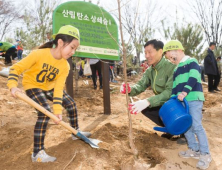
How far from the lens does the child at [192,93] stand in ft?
6.97

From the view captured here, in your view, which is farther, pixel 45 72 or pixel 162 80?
pixel 162 80

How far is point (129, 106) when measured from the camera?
2264 millimetres

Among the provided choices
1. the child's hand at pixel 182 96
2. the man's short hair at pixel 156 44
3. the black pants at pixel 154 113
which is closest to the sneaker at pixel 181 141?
the black pants at pixel 154 113

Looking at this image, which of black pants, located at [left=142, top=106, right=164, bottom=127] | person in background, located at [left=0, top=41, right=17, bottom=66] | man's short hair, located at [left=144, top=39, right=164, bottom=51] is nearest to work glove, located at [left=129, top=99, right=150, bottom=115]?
black pants, located at [left=142, top=106, right=164, bottom=127]

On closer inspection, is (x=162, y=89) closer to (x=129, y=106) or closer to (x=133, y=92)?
(x=133, y=92)

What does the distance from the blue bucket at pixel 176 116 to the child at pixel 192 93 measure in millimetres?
86

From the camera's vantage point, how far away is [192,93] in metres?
2.21

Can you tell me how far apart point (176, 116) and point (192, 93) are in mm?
335

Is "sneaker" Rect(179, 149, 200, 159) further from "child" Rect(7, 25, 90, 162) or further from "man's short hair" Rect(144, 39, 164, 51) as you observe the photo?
"child" Rect(7, 25, 90, 162)

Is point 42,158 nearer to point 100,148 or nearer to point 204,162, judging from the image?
point 100,148

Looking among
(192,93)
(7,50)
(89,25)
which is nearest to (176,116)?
(192,93)

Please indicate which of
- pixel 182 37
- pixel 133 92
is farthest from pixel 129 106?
pixel 182 37

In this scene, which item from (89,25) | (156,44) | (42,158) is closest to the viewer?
(42,158)

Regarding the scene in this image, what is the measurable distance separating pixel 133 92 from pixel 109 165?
1028 mm
